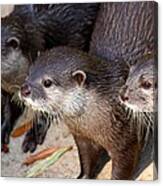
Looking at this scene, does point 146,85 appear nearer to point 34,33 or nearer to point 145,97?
point 145,97

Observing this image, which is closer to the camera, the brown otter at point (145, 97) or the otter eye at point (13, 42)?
the brown otter at point (145, 97)

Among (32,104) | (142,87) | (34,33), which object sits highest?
(34,33)

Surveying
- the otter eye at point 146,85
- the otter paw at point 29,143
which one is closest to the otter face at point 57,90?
the otter paw at point 29,143

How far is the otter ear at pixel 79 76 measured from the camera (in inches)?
78.0

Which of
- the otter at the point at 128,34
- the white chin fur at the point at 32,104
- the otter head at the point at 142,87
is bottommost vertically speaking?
the white chin fur at the point at 32,104

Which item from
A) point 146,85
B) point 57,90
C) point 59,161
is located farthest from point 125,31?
point 59,161

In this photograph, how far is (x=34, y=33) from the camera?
2049 mm

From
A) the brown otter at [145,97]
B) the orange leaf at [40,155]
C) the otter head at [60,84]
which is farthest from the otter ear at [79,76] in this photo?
the orange leaf at [40,155]

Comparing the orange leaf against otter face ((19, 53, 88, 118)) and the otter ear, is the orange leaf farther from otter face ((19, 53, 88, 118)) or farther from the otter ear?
the otter ear

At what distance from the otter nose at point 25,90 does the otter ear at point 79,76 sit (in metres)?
0.17

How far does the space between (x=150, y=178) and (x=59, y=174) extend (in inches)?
12.9

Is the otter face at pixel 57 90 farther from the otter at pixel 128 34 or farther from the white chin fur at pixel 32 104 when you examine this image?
the otter at pixel 128 34

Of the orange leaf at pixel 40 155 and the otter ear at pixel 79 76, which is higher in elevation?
the otter ear at pixel 79 76

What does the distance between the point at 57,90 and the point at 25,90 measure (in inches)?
5.0
